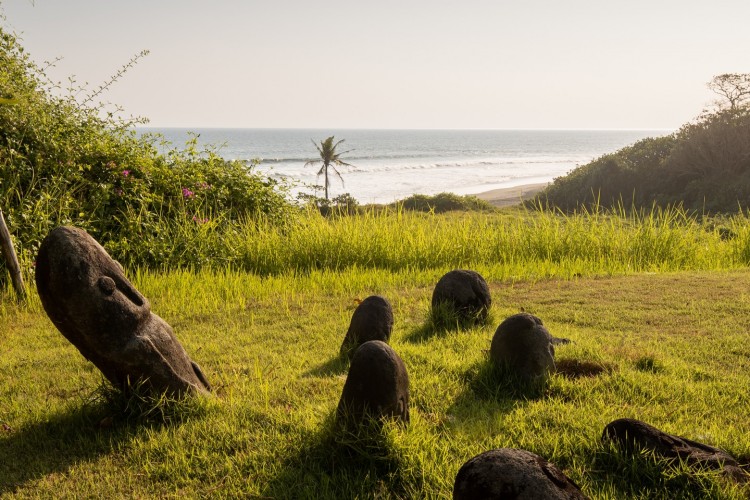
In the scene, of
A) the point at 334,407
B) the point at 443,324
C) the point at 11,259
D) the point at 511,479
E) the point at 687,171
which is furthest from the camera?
the point at 687,171

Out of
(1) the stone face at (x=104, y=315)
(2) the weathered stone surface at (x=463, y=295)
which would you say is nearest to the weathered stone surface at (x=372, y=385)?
(1) the stone face at (x=104, y=315)

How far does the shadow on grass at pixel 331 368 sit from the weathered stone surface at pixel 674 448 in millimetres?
2244

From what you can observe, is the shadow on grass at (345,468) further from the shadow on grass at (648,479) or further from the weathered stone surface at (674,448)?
the weathered stone surface at (674,448)

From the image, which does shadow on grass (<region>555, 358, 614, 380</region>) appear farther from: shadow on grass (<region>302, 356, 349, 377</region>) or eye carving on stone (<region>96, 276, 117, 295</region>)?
eye carving on stone (<region>96, 276, 117, 295</region>)

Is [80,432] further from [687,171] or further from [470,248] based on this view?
[687,171]

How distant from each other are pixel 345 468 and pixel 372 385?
1.57 feet

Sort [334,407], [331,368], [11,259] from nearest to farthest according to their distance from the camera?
[334,407] < [331,368] < [11,259]

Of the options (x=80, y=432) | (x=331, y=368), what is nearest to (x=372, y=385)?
(x=331, y=368)

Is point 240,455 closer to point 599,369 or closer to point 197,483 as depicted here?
point 197,483

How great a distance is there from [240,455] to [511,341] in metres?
2.01

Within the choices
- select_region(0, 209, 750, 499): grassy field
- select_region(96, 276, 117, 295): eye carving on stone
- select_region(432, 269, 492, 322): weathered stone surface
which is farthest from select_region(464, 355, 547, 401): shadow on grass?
select_region(96, 276, 117, 295): eye carving on stone

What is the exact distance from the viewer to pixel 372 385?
11.4ft

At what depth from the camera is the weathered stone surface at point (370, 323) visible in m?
5.23

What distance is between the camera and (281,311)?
7082 millimetres
